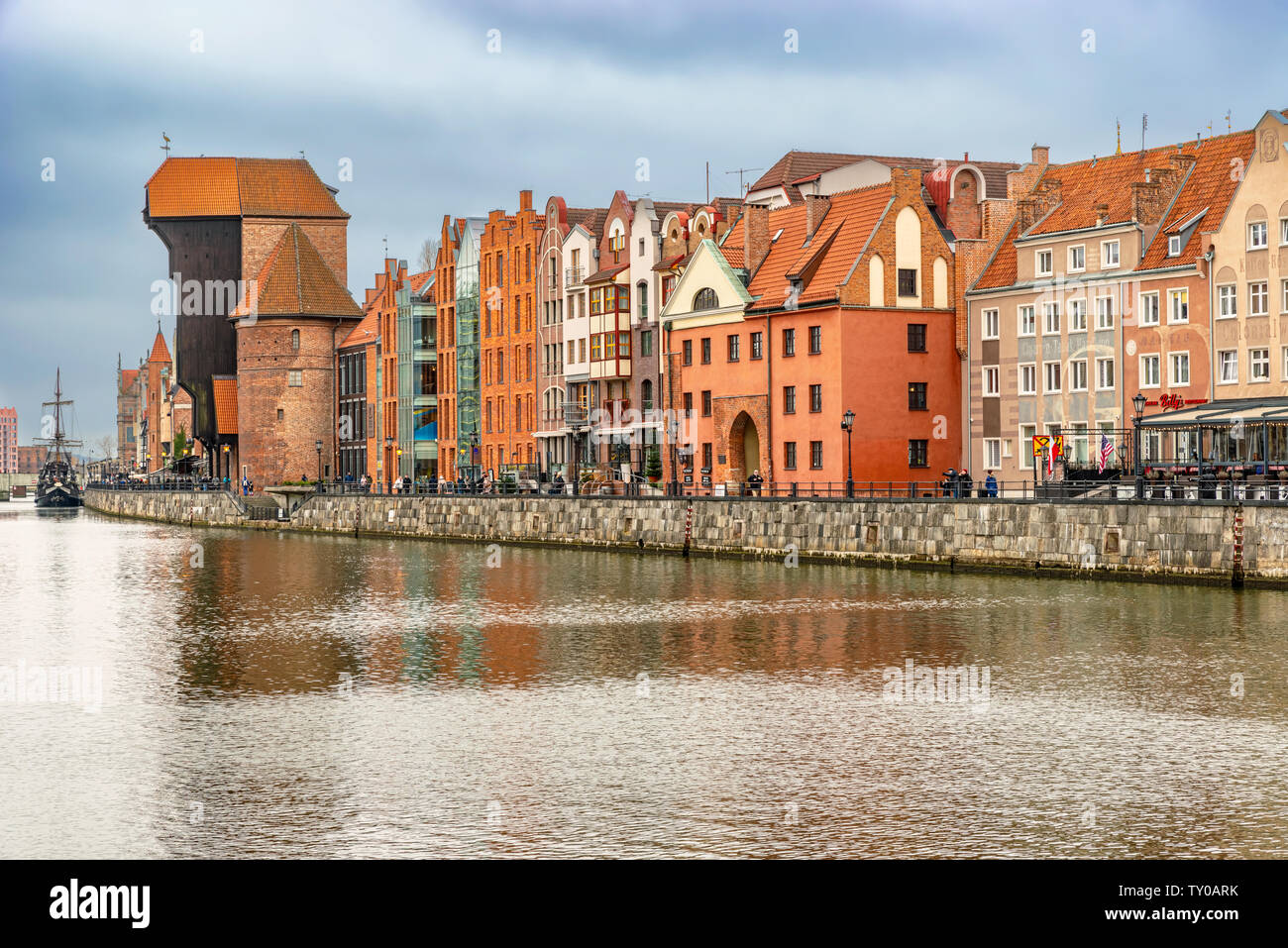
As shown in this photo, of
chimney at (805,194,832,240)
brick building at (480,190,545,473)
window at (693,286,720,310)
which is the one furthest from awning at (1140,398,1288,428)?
brick building at (480,190,545,473)

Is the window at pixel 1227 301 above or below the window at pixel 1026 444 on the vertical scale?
above

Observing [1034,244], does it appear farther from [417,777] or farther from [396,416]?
[396,416]

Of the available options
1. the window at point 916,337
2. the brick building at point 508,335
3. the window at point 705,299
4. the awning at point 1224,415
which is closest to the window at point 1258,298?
the awning at point 1224,415

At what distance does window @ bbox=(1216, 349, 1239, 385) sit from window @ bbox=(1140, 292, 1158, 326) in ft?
11.0

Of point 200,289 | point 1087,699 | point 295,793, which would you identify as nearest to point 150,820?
point 295,793

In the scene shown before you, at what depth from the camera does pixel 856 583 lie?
45.8m

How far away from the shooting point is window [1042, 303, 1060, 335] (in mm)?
63209

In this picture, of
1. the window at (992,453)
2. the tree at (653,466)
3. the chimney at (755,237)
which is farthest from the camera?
the tree at (653,466)

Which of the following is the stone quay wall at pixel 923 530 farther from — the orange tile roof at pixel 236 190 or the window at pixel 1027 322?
the orange tile roof at pixel 236 190

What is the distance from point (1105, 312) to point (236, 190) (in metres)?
86.9

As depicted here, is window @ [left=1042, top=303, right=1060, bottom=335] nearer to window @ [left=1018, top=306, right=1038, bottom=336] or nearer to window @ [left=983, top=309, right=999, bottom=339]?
window @ [left=1018, top=306, right=1038, bottom=336]

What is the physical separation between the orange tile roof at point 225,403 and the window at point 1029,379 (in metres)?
81.0

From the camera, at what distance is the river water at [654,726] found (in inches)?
597

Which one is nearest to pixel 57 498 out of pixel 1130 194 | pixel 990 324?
pixel 990 324
